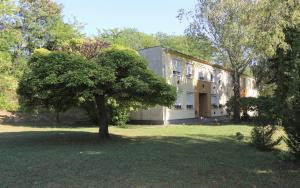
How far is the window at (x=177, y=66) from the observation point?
93.2 feet

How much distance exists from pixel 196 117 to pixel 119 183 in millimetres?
25563

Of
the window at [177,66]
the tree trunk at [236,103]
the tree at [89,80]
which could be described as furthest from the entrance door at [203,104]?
the tree at [89,80]

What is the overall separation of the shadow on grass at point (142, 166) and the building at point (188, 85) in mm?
14150

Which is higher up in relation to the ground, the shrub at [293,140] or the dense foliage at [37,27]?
the dense foliage at [37,27]

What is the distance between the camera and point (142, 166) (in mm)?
9141

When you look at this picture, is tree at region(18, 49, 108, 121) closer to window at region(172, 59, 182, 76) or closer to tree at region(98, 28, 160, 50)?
window at region(172, 59, 182, 76)

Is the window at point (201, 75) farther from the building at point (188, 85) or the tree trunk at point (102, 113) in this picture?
the tree trunk at point (102, 113)

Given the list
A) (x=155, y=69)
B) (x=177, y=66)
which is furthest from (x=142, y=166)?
(x=177, y=66)

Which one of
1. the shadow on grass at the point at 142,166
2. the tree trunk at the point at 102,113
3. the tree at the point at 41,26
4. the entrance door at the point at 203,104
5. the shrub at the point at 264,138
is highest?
the tree at the point at 41,26

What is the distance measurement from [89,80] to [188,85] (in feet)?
61.6

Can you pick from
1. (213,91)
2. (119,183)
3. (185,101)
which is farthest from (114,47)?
(213,91)

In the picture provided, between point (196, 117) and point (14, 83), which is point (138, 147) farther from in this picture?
point (196, 117)

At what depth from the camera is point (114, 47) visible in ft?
50.0

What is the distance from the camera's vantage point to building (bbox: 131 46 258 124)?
88.9ft
